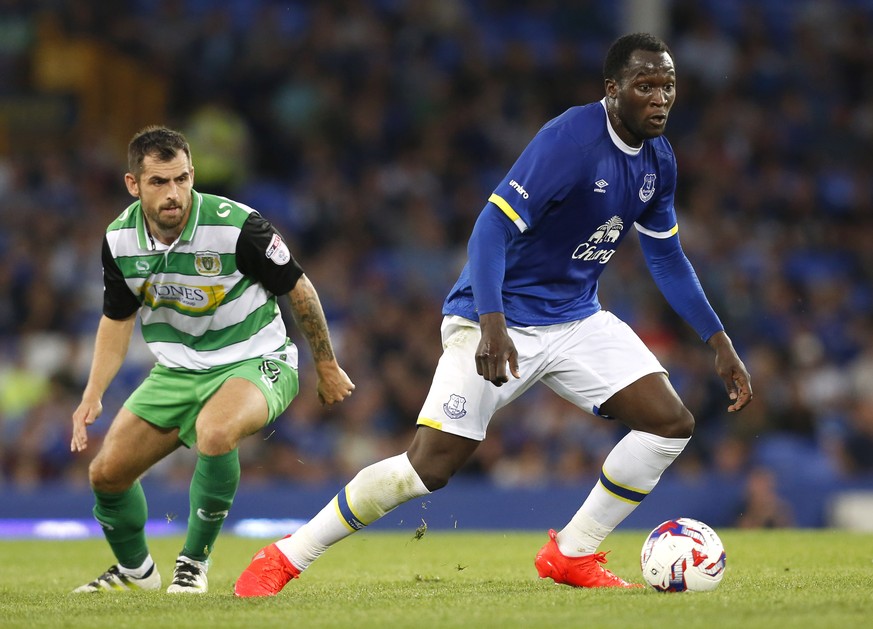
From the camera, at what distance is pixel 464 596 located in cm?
606

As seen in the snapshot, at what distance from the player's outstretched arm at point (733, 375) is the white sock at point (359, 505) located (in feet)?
5.26

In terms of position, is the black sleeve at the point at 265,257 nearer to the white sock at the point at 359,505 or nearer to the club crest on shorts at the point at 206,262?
the club crest on shorts at the point at 206,262

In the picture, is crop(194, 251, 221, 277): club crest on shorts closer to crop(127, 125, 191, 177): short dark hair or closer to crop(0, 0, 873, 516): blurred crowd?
crop(127, 125, 191, 177): short dark hair

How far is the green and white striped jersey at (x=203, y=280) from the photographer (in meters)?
6.52

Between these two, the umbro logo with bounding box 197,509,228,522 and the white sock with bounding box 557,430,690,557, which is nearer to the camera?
the white sock with bounding box 557,430,690,557

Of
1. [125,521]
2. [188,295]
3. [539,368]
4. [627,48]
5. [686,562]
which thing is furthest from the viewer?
[125,521]

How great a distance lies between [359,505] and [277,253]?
4.33ft

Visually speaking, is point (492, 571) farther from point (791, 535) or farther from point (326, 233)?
point (326, 233)

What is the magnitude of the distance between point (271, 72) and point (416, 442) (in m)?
12.6

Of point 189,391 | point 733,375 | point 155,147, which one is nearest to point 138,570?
point 189,391

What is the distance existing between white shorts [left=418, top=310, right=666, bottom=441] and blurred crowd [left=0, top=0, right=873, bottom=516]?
594 centimetres

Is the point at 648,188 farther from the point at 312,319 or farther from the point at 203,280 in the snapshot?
the point at 203,280

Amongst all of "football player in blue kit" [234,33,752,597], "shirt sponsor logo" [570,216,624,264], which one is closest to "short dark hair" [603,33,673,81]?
"football player in blue kit" [234,33,752,597]

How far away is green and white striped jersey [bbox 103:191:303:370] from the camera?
652cm
